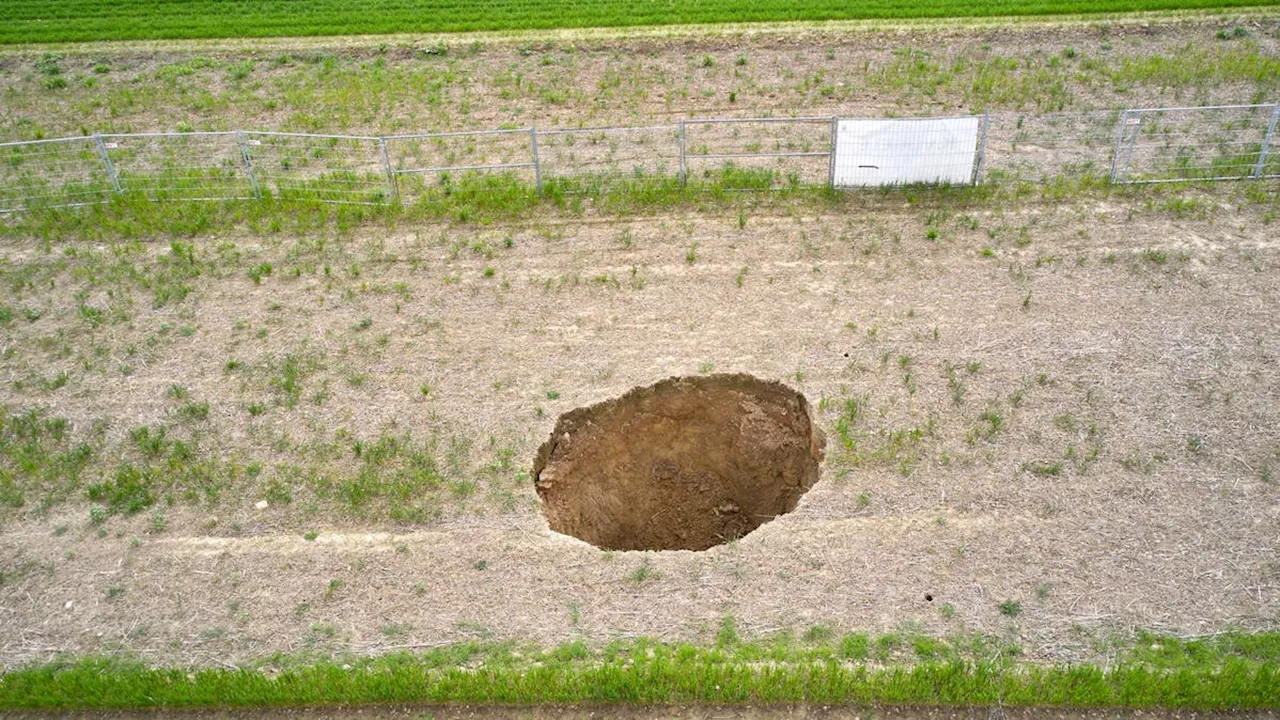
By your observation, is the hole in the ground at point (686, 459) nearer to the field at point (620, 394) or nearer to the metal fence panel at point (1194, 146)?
the field at point (620, 394)

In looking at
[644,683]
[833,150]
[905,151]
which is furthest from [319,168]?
[644,683]

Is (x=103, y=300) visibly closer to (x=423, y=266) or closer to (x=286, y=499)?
(x=423, y=266)

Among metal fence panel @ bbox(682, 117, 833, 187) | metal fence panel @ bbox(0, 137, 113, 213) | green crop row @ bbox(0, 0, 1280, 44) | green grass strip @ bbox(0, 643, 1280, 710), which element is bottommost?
green grass strip @ bbox(0, 643, 1280, 710)

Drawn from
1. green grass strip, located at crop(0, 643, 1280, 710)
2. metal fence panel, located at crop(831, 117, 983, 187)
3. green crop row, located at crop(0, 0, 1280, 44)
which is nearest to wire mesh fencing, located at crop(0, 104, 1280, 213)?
metal fence panel, located at crop(831, 117, 983, 187)

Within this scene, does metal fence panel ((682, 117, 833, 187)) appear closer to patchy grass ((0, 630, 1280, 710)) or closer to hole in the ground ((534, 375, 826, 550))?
hole in the ground ((534, 375, 826, 550))

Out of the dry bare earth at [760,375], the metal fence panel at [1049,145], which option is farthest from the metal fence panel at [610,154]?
the metal fence panel at [1049,145]

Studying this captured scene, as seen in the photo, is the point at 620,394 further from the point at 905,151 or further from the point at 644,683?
the point at 905,151
